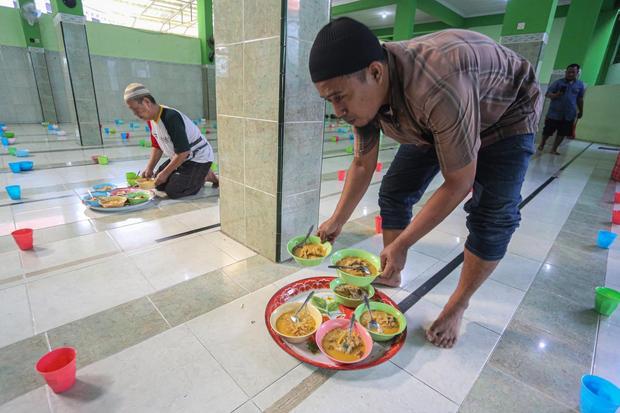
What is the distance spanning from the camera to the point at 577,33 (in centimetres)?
757

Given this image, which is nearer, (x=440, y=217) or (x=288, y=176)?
(x=440, y=217)

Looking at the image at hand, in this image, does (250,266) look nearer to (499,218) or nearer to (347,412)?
(347,412)

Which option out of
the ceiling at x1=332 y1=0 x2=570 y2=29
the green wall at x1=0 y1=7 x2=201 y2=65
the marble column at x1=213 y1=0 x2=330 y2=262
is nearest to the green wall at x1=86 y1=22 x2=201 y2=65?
the green wall at x1=0 y1=7 x2=201 y2=65

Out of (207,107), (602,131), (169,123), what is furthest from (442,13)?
(169,123)

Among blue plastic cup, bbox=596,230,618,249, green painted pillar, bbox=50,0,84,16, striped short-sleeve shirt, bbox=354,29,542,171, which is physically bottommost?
blue plastic cup, bbox=596,230,618,249

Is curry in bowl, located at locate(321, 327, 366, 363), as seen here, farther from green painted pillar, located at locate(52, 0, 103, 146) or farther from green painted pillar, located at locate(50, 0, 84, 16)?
green painted pillar, located at locate(50, 0, 84, 16)

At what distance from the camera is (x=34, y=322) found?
1.38 metres

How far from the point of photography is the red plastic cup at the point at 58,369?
40.0 inches

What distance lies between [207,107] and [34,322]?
10.1 meters

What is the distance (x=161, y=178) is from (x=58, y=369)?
212cm

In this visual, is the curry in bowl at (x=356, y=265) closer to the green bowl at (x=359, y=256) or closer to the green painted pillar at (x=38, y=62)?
the green bowl at (x=359, y=256)

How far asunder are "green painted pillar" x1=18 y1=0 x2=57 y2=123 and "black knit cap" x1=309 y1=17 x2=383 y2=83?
32.5 ft

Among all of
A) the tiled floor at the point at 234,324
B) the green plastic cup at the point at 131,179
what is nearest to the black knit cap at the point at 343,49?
the tiled floor at the point at 234,324

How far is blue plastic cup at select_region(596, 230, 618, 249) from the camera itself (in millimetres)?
2244
